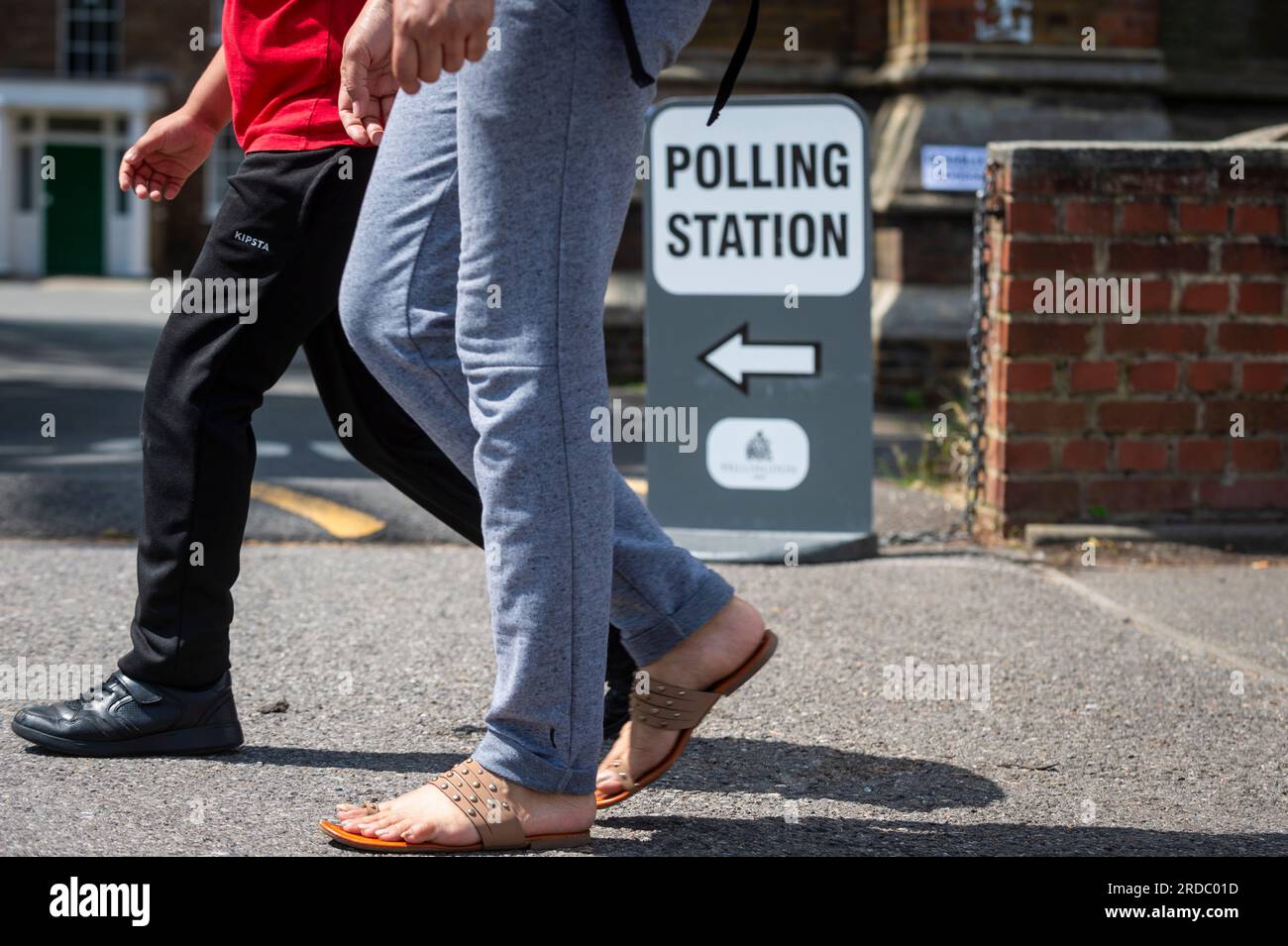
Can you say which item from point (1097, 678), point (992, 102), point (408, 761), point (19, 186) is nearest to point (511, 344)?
point (408, 761)

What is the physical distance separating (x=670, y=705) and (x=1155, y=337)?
122 inches

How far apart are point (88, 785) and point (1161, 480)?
3585mm

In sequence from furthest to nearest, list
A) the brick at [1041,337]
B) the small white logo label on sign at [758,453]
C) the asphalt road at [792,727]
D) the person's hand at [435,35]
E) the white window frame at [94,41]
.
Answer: the white window frame at [94,41] < the brick at [1041,337] < the small white logo label on sign at [758,453] < the asphalt road at [792,727] < the person's hand at [435,35]

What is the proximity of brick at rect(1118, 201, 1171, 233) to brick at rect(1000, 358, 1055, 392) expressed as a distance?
0.48 metres

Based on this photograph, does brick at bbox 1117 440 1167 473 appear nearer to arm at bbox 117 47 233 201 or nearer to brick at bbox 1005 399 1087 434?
brick at bbox 1005 399 1087 434

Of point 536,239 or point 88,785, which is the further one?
point 88,785

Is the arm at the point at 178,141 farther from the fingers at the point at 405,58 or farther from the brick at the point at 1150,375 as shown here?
the brick at the point at 1150,375

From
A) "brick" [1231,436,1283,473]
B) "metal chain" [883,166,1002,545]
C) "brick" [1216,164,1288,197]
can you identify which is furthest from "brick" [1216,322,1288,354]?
"metal chain" [883,166,1002,545]

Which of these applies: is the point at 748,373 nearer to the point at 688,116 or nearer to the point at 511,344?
the point at 688,116

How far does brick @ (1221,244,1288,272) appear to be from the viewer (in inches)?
201

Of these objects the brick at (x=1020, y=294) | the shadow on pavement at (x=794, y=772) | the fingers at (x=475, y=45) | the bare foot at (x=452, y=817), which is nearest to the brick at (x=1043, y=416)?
the brick at (x=1020, y=294)

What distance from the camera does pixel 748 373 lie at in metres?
5.00

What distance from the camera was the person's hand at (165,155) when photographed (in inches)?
121

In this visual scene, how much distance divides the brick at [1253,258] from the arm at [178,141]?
327 cm
